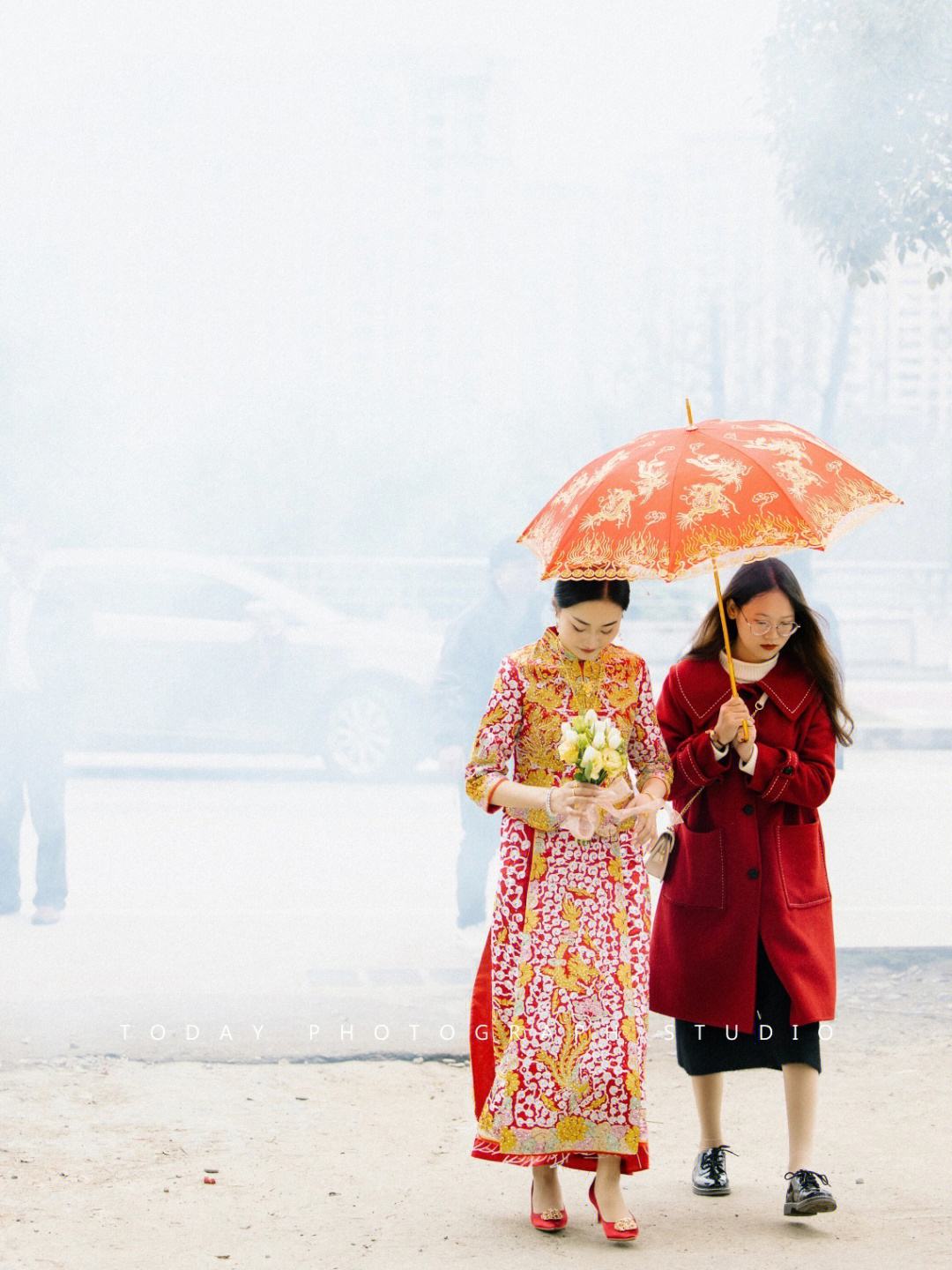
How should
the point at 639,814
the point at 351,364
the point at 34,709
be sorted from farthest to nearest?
the point at 351,364 < the point at 34,709 < the point at 639,814

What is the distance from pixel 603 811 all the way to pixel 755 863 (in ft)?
1.38

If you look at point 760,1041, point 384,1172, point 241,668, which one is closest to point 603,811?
point 760,1041

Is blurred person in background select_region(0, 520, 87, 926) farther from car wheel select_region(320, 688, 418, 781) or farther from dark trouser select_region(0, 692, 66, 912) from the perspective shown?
car wheel select_region(320, 688, 418, 781)

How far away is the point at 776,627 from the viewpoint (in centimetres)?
320

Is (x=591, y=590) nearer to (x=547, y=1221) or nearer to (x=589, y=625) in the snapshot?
(x=589, y=625)

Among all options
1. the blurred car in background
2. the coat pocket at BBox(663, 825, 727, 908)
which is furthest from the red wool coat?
the blurred car in background

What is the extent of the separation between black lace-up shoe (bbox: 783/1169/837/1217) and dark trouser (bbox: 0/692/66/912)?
140 inches

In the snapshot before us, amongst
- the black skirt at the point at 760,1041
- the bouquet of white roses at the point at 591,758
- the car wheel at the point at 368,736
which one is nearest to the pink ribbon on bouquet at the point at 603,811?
the bouquet of white roses at the point at 591,758

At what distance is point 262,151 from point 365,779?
4.02m

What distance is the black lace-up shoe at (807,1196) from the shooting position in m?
3.10

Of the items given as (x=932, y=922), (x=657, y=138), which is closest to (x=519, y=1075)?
(x=932, y=922)

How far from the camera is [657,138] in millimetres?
6828

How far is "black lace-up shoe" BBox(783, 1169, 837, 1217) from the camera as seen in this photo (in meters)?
3.10

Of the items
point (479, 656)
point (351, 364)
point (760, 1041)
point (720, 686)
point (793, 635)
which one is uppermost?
point (351, 364)
